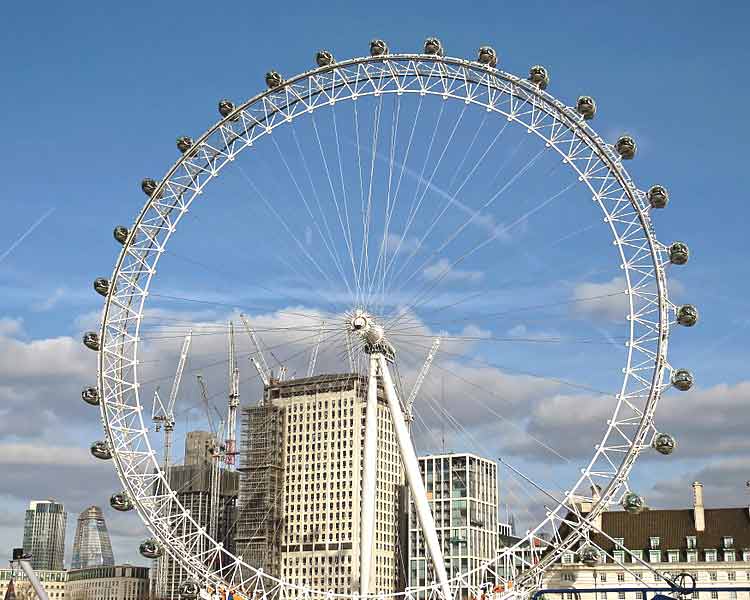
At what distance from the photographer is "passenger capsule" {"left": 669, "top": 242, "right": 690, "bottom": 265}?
54.1 m

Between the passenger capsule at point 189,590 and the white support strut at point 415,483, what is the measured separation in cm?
1454

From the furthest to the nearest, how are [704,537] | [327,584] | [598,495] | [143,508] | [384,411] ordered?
[384,411]
[327,584]
[704,537]
[143,508]
[598,495]

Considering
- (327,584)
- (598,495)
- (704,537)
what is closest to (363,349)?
(598,495)

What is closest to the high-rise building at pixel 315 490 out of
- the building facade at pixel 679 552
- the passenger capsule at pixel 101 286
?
the building facade at pixel 679 552

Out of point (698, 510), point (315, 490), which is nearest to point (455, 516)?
point (315, 490)

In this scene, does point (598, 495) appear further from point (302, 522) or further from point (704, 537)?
point (302, 522)

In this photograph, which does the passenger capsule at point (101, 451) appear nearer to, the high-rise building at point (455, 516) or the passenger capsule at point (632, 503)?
the passenger capsule at point (632, 503)

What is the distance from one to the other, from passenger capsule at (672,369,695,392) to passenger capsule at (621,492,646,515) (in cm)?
570

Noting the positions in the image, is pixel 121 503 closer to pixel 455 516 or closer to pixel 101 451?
pixel 101 451

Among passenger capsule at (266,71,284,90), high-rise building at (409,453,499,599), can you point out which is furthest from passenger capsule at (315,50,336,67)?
high-rise building at (409,453,499,599)

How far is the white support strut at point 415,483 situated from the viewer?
5309cm

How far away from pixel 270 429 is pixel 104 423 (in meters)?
119

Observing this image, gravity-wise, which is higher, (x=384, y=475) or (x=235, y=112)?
(x=235, y=112)

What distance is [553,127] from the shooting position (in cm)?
5641
